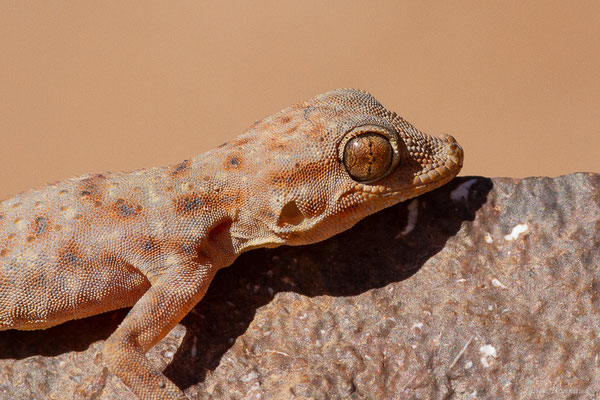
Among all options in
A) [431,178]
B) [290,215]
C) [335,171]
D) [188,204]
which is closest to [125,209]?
[188,204]

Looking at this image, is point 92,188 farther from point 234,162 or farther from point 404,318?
point 404,318

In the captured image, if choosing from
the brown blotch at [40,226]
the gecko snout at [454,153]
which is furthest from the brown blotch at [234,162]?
the gecko snout at [454,153]

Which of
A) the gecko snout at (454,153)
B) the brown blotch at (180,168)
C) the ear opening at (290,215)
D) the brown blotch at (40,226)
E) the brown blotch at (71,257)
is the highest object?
the gecko snout at (454,153)

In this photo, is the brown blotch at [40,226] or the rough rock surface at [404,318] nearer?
the rough rock surface at [404,318]

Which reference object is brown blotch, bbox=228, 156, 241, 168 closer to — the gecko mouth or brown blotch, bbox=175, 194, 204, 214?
brown blotch, bbox=175, 194, 204, 214

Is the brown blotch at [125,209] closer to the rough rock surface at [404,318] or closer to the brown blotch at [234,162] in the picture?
the brown blotch at [234,162]

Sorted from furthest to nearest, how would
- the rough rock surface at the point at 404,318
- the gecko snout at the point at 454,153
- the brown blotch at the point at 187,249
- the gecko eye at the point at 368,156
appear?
the gecko snout at the point at 454,153, the brown blotch at the point at 187,249, the gecko eye at the point at 368,156, the rough rock surface at the point at 404,318

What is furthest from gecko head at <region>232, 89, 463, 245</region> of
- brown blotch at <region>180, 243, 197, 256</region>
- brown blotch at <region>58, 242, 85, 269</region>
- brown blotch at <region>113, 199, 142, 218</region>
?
brown blotch at <region>58, 242, 85, 269</region>

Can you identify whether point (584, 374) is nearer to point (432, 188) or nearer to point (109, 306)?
point (432, 188)
